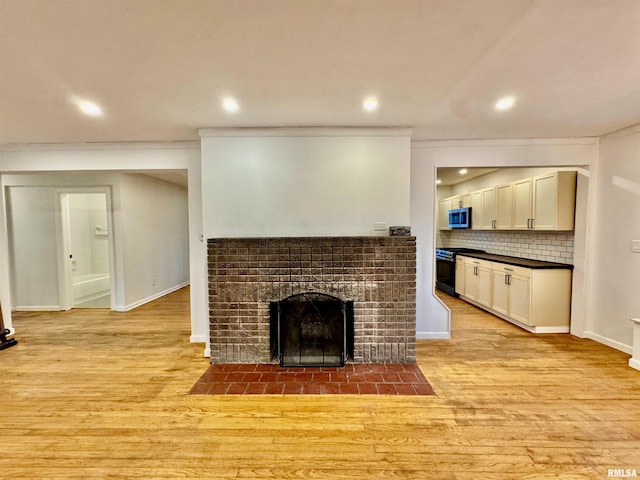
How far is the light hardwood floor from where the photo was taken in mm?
1677

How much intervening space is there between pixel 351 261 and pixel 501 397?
1.71m

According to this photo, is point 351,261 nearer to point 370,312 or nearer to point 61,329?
point 370,312

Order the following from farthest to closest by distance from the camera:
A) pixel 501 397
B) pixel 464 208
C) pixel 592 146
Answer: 1. pixel 464 208
2. pixel 592 146
3. pixel 501 397

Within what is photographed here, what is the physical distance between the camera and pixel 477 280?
187 inches

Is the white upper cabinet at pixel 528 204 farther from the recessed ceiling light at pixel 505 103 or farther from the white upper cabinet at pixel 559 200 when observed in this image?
the recessed ceiling light at pixel 505 103

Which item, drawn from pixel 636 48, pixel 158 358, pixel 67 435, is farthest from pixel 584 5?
pixel 158 358

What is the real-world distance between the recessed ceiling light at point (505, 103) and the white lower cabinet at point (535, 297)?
2271 mm

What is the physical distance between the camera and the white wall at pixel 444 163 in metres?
3.42

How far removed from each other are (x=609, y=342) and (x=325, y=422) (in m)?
3.60

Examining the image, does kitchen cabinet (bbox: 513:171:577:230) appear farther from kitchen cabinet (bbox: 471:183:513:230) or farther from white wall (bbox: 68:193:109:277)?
white wall (bbox: 68:193:109:277)

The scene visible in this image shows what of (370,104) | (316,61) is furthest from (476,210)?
(316,61)

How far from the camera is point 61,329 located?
13.1 ft

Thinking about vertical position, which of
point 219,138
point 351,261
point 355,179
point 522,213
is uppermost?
point 219,138

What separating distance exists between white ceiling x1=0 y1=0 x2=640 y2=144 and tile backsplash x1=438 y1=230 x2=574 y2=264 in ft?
5.73
